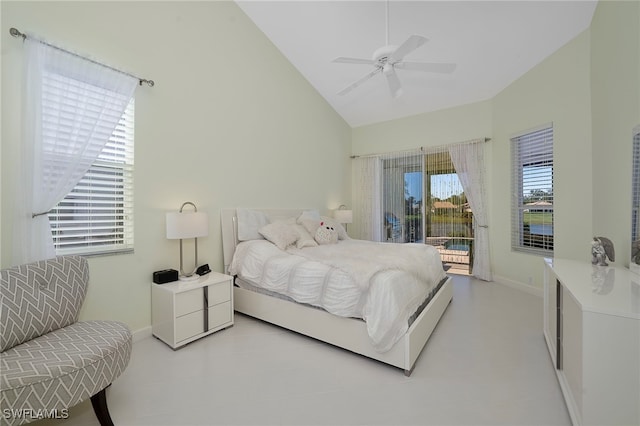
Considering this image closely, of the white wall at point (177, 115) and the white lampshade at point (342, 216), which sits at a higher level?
the white wall at point (177, 115)

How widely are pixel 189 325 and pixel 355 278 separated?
1507mm

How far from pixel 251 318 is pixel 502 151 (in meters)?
4.25

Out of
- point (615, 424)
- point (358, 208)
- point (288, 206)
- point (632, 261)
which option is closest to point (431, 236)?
point (358, 208)

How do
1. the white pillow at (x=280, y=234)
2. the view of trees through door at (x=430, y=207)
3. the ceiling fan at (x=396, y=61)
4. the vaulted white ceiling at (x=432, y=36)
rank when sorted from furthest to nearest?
the view of trees through door at (x=430, y=207) < the white pillow at (x=280, y=234) < the vaulted white ceiling at (x=432, y=36) < the ceiling fan at (x=396, y=61)

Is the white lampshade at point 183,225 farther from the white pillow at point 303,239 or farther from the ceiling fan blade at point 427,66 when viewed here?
the ceiling fan blade at point 427,66

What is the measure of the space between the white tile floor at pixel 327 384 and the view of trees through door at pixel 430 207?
7.34 ft

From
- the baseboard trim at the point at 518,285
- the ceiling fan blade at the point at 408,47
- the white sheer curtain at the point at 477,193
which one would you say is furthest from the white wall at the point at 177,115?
the baseboard trim at the point at 518,285

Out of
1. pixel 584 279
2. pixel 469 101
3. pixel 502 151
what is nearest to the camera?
pixel 584 279

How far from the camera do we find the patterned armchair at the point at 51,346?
116 centimetres

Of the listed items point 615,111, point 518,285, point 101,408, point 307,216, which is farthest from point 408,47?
point 518,285

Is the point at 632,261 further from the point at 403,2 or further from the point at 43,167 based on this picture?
the point at 43,167

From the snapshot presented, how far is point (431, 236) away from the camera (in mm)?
4883

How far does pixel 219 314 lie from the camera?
2.57 metres

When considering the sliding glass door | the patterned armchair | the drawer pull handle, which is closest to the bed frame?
the drawer pull handle
